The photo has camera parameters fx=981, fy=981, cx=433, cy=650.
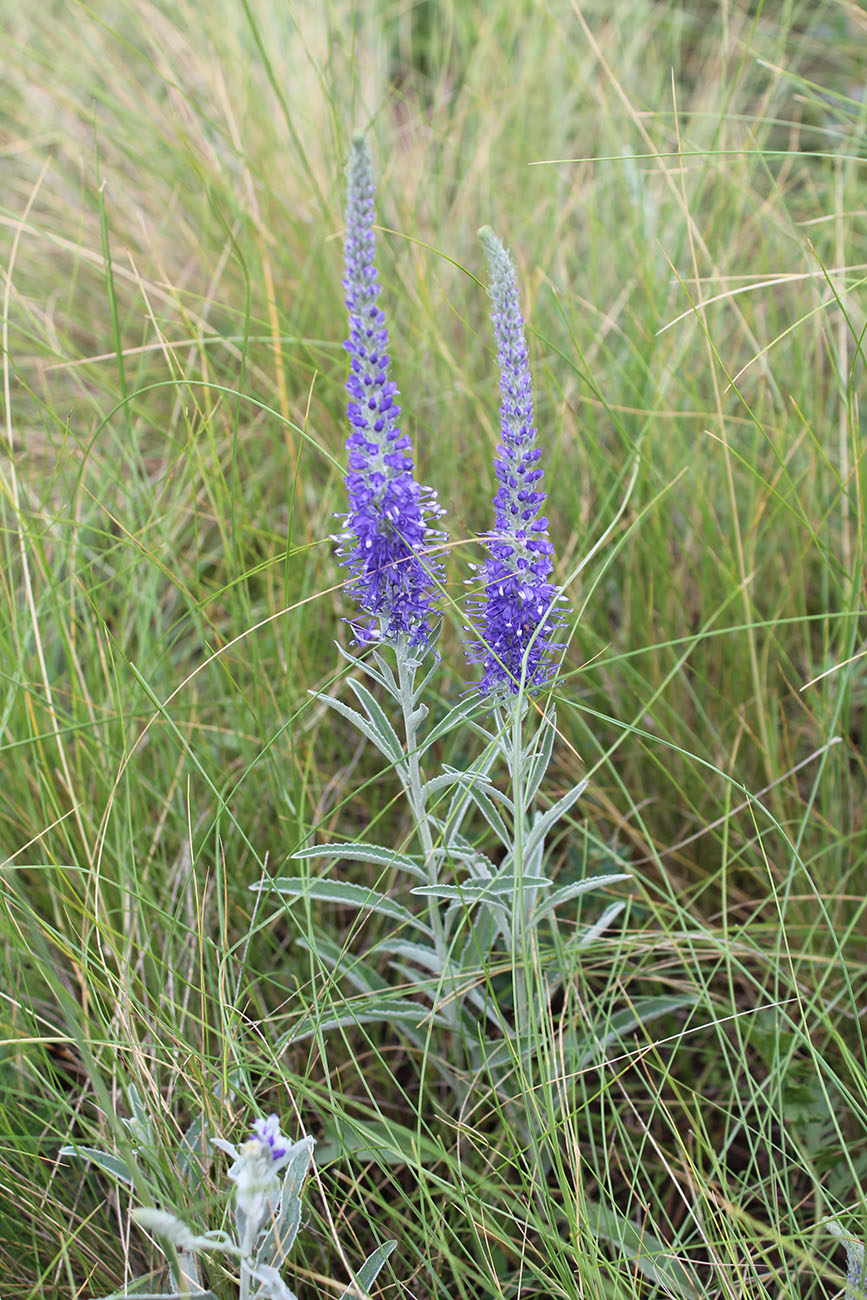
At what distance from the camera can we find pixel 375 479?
5.95 ft

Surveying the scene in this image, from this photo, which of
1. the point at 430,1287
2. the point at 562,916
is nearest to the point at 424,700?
the point at 562,916

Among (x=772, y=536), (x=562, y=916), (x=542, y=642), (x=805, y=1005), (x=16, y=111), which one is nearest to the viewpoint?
(x=542, y=642)

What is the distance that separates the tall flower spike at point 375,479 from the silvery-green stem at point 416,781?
6 centimetres

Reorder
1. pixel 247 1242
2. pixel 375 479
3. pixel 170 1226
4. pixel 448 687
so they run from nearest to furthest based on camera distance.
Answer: pixel 170 1226, pixel 247 1242, pixel 375 479, pixel 448 687

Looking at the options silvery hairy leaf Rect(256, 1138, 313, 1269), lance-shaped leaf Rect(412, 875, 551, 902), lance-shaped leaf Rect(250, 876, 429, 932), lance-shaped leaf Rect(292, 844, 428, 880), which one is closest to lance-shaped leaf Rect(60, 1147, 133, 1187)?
silvery hairy leaf Rect(256, 1138, 313, 1269)

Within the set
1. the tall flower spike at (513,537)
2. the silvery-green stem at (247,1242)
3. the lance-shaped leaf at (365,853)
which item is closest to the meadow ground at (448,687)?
the lance-shaped leaf at (365,853)

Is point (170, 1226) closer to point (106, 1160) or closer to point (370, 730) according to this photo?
point (106, 1160)

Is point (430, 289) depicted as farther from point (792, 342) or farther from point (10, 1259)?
point (10, 1259)

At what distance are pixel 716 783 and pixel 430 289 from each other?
2193 millimetres

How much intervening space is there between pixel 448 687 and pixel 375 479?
1.39 meters

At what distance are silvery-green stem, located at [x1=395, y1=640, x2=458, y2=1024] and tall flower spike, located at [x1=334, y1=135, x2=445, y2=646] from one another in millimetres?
62

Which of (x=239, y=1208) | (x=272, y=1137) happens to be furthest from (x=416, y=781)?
(x=239, y=1208)

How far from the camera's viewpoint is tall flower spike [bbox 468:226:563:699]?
70.2 inches

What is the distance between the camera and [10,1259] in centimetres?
208
